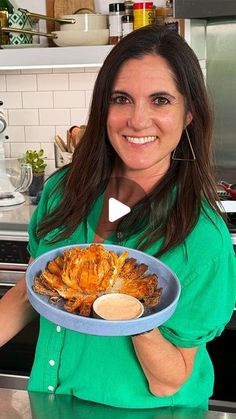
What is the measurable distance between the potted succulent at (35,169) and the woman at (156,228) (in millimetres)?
1492

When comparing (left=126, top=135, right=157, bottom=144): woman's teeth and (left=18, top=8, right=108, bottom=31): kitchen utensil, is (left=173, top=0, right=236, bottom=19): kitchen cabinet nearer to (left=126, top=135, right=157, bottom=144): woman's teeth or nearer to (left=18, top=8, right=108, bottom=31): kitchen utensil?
(left=18, top=8, right=108, bottom=31): kitchen utensil

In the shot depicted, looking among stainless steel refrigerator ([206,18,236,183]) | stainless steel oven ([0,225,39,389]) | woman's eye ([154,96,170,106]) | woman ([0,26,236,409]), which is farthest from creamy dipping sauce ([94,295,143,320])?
stainless steel refrigerator ([206,18,236,183])

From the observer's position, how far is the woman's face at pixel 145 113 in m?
0.94

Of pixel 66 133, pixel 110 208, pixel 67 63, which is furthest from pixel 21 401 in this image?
pixel 66 133

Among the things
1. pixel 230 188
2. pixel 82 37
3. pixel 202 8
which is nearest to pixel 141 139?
pixel 202 8

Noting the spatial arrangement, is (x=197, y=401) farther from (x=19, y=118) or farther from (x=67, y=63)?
(x=19, y=118)

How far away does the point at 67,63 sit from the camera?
2322 millimetres

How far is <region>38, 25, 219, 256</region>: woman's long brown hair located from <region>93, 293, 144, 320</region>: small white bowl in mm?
208

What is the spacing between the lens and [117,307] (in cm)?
77

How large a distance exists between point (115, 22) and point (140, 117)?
1.59m

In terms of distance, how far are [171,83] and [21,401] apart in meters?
0.60

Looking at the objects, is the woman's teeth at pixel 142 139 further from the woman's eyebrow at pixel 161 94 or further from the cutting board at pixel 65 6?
the cutting board at pixel 65 6

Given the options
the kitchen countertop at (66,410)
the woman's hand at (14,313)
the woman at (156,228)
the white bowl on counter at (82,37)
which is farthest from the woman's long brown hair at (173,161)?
the white bowl on counter at (82,37)
